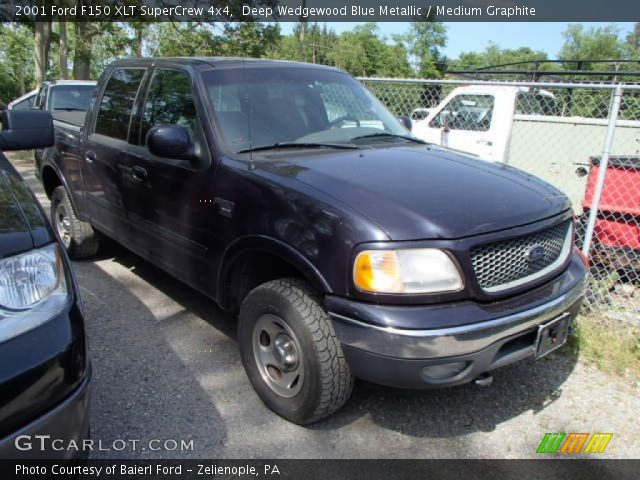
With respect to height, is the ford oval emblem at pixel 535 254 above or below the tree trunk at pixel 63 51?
below

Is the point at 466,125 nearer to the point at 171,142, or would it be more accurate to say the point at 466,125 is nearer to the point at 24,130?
the point at 171,142

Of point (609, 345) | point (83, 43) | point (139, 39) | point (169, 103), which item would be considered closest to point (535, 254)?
point (609, 345)

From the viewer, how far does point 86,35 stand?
48.4ft

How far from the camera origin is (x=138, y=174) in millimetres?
3686

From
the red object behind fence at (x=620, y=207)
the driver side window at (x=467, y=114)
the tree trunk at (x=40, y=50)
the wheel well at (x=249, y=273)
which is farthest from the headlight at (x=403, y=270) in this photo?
the tree trunk at (x=40, y=50)

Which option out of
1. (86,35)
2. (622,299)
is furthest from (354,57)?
(622,299)

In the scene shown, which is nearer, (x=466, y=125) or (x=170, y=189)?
(x=170, y=189)

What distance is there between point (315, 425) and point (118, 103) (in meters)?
2.98

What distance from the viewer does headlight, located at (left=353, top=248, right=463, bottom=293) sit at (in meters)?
2.26

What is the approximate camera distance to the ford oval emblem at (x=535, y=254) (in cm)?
256

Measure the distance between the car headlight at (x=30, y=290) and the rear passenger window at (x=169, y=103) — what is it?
152cm

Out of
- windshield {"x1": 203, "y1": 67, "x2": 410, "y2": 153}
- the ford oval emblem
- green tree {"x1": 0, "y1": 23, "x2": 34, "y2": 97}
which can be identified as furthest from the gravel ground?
green tree {"x1": 0, "y1": 23, "x2": 34, "y2": 97}

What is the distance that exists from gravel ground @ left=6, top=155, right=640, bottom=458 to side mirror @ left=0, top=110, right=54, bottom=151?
54.1 inches

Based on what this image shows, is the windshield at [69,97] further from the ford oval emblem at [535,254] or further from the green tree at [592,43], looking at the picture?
the green tree at [592,43]
